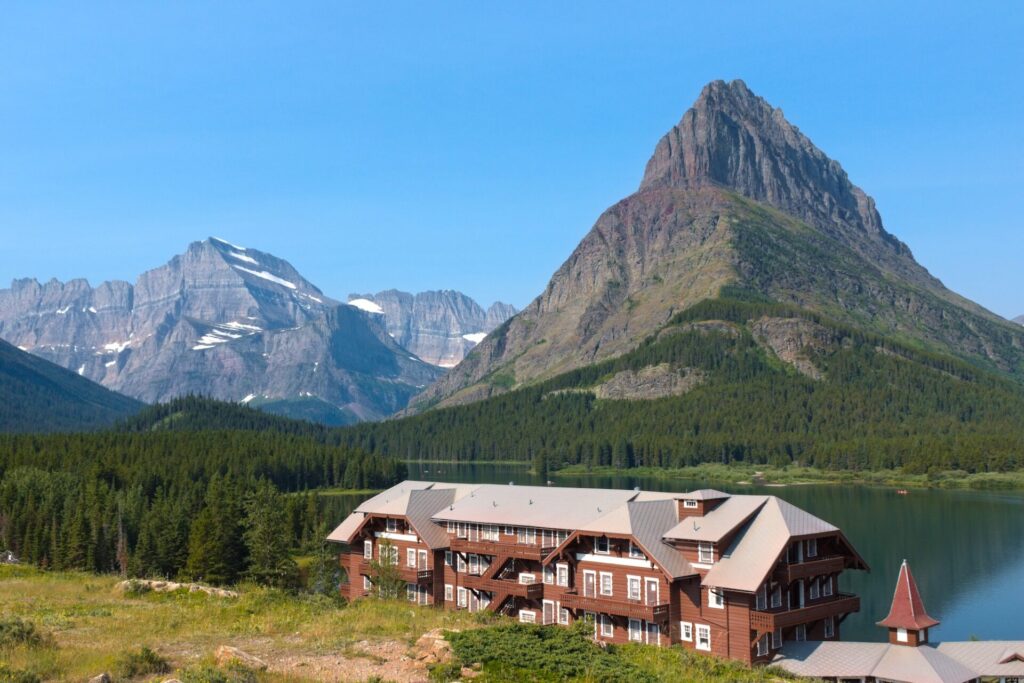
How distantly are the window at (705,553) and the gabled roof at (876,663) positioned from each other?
7.24 m

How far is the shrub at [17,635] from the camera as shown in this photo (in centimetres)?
3212

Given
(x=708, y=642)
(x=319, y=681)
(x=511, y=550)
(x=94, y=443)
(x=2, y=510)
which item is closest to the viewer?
(x=319, y=681)

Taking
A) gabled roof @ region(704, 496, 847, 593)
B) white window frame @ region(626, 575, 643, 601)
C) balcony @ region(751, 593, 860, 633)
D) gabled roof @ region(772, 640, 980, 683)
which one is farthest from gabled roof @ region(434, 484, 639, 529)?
gabled roof @ region(772, 640, 980, 683)

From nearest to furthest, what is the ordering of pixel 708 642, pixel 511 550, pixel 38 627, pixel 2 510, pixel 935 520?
pixel 38 627
pixel 708 642
pixel 511 550
pixel 2 510
pixel 935 520

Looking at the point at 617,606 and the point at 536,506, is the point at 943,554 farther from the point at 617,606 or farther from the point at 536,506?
the point at 617,606

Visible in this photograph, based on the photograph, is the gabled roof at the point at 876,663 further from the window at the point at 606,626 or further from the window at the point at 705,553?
the window at the point at 606,626

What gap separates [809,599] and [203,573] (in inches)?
2444

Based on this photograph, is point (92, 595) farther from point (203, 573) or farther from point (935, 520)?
point (935, 520)

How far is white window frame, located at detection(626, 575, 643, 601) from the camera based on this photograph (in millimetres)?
60403

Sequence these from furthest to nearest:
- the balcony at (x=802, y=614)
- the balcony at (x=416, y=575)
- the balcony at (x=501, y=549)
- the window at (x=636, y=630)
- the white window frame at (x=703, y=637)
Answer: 1. the balcony at (x=416, y=575)
2. the balcony at (x=501, y=549)
3. the window at (x=636, y=630)
4. the white window frame at (x=703, y=637)
5. the balcony at (x=802, y=614)

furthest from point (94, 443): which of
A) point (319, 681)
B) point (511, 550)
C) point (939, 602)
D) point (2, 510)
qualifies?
point (319, 681)

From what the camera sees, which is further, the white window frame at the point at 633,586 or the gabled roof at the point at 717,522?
the white window frame at the point at 633,586

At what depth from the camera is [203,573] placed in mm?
94000

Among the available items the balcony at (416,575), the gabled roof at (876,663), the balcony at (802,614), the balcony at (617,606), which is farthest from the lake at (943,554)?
the balcony at (416,575)
